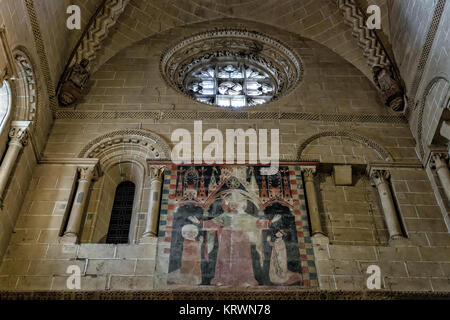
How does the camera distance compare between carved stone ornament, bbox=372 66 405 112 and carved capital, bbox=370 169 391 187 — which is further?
carved stone ornament, bbox=372 66 405 112

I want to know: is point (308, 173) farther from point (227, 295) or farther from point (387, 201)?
point (227, 295)

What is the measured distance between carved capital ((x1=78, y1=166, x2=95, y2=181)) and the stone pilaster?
36.5 inches

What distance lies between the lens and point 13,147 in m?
8.00

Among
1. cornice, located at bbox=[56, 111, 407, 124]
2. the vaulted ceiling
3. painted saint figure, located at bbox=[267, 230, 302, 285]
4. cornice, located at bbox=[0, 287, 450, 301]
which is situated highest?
the vaulted ceiling

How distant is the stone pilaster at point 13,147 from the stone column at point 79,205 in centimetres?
97

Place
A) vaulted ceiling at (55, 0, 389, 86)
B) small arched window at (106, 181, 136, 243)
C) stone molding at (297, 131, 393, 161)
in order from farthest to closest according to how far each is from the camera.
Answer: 1. vaulted ceiling at (55, 0, 389, 86)
2. stone molding at (297, 131, 393, 161)
3. small arched window at (106, 181, 136, 243)

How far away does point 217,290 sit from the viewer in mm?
6871

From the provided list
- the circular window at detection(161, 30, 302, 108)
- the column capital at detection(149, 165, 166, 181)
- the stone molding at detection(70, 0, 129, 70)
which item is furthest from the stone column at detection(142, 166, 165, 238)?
the stone molding at detection(70, 0, 129, 70)

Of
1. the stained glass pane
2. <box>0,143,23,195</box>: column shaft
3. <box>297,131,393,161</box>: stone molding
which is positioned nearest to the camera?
<box>0,143,23,195</box>: column shaft

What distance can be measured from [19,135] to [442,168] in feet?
20.7

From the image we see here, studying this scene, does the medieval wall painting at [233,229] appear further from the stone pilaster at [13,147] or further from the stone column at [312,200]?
the stone pilaster at [13,147]

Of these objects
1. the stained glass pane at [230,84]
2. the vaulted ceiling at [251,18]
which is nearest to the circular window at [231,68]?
the stained glass pane at [230,84]

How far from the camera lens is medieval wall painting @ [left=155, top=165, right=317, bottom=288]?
7.25m

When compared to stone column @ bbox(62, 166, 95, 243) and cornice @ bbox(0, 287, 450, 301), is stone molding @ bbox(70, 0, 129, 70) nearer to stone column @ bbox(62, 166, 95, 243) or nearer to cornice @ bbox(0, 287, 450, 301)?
stone column @ bbox(62, 166, 95, 243)
